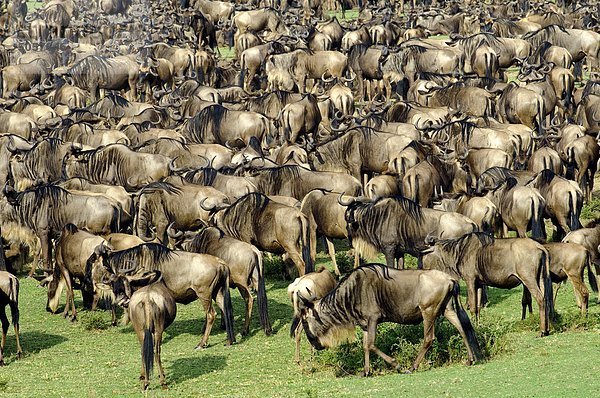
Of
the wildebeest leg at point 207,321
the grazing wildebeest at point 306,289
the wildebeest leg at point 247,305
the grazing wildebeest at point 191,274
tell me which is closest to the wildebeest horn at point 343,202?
the wildebeest leg at point 247,305

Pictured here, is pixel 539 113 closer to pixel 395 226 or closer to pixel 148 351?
pixel 395 226

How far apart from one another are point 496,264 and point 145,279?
4298 mm

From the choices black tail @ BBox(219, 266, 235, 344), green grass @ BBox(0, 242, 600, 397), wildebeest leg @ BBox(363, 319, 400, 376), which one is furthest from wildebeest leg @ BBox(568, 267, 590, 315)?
black tail @ BBox(219, 266, 235, 344)

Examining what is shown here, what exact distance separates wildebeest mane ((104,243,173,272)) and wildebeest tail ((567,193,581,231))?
22.8 feet

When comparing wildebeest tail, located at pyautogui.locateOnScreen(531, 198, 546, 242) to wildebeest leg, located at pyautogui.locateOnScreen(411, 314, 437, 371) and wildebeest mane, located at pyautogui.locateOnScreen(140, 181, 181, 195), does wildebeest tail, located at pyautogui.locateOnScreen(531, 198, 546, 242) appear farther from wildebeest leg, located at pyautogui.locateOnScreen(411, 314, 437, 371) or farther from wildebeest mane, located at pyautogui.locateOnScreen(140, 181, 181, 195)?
wildebeest mane, located at pyautogui.locateOnScreen(140, 181, 181, 195)

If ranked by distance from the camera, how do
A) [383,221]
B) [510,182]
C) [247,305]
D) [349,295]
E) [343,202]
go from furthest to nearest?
[510,182] → [343,202] → [383,221] → [247,305] → [349,295]

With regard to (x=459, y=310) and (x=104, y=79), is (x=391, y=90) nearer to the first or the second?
(x=104, y=79)

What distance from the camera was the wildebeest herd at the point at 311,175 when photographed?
13.8 m

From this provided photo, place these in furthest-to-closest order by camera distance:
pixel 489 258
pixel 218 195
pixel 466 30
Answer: pixel 466 30
pixel 218 195
pixel 489 258

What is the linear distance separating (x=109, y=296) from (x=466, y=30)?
2724 cm

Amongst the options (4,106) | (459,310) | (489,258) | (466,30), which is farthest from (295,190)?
(466,30)

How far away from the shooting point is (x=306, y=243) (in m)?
16.2

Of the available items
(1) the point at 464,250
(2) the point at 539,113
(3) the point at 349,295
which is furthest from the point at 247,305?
(2) the point at 539,113

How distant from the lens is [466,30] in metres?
40.7
